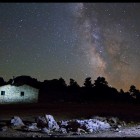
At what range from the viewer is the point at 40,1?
12.0 metres

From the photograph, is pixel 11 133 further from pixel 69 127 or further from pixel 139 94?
pixel 139 94

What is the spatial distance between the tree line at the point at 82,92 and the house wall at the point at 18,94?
4.88 m

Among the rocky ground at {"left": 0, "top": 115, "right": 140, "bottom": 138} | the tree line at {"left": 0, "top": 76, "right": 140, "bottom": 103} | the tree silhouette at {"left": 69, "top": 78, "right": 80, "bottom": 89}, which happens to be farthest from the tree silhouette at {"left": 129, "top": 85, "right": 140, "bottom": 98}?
the rocky ground at {"left": 0, "top": 115, "right": 140, "bottom": 138}

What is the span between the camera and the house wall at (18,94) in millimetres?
45394

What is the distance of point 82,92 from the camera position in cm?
5847

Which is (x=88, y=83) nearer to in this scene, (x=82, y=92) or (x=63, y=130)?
(x=82, y=92)

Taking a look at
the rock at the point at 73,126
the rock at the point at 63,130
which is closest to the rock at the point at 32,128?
the rock at the point at 63,130

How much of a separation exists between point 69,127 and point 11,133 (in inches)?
148

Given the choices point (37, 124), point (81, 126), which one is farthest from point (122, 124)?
point (37, 124)

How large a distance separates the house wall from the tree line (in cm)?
488

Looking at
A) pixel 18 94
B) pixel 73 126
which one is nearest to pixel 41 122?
pixel 73 126

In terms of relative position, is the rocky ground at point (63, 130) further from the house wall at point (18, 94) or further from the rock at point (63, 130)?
the house wall at point (18, 94)

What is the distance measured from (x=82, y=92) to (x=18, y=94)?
1616 centimetres

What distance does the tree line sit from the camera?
178 ft
